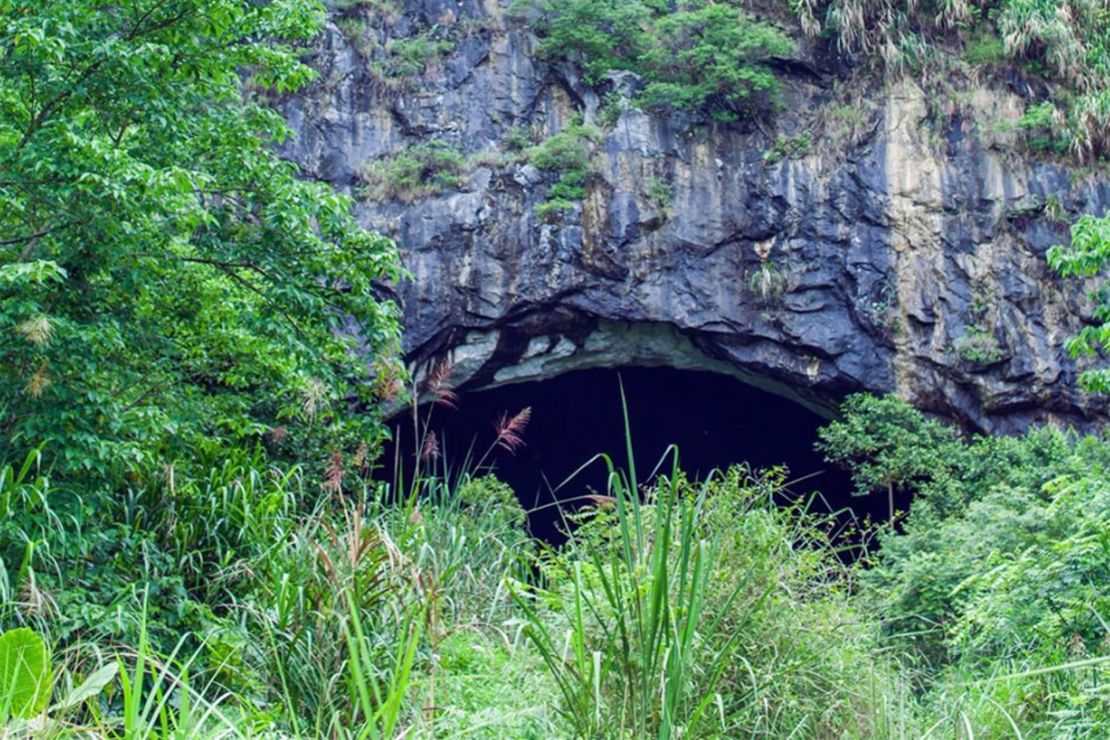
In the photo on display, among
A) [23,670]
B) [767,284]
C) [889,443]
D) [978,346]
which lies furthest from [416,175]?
[23,670]

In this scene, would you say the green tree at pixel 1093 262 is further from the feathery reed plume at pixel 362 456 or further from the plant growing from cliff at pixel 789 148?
the plant growing from cliff at pixel 789 148

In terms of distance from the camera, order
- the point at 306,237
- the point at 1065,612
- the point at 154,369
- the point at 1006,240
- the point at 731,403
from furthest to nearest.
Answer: the point at 731,403, the point at 1006,240, the point at 306,237, the point at 154,369, the point at 1065,612

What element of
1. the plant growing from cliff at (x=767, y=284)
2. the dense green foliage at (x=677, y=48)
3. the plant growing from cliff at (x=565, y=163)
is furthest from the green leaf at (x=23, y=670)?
the dense green foliage at (x=677, y=48)

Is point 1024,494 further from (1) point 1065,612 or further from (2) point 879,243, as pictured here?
(2) point 879,243

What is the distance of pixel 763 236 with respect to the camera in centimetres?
1442

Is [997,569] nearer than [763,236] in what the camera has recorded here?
Yes

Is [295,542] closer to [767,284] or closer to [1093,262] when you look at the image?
[1093,262]

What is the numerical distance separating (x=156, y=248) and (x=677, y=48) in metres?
10.6

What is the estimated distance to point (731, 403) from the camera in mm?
17547

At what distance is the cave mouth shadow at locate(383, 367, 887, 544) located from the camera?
672 inches

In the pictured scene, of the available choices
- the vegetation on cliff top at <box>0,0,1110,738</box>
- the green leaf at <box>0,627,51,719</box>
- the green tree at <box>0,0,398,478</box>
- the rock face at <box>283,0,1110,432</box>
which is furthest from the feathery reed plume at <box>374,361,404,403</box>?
the rock face at <box>283,0,1110,432</box>

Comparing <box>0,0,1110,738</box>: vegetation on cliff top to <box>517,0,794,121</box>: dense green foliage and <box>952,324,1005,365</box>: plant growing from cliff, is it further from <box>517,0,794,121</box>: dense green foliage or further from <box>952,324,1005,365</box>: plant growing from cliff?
<box>517,0,794,121</box>: dense green foliage

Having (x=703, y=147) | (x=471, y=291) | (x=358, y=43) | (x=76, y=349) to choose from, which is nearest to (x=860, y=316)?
(x=703, y=147)

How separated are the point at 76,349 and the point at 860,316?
1089 centimetres
